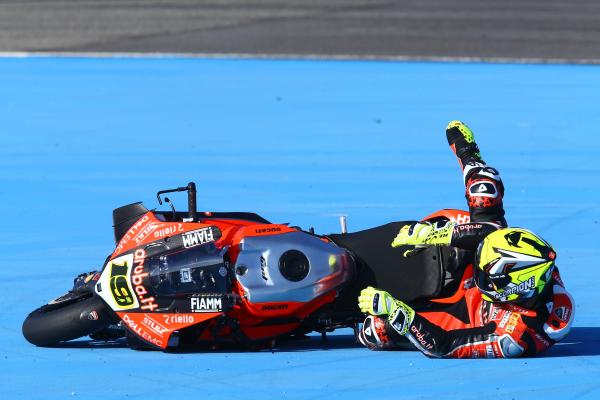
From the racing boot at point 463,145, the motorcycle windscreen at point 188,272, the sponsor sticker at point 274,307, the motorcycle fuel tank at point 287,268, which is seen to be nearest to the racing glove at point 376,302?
the motorcycle fuel tank at point 287,268

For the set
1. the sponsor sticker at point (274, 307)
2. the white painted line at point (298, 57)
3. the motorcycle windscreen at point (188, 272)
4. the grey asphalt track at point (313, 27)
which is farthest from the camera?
the grey asphalt track at point (313, 27)

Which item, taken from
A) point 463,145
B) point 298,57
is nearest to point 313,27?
point 298,57

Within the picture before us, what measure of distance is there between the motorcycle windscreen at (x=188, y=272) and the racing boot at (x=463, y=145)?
6.35 ft

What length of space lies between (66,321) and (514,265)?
268cm

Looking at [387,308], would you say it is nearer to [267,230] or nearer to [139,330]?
[267,230]

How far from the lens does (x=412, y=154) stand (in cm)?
1335

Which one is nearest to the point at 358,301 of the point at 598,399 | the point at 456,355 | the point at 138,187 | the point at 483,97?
the point at 456,355

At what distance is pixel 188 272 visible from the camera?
7.24 m

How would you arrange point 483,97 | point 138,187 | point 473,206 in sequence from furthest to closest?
point 483,97 → point 138,187 → point 473,206

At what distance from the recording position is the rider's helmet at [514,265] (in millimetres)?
7082

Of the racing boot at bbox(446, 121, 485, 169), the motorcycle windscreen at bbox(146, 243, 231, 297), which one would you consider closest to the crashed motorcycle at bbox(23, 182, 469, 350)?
the motorcycle windscreen at bbox(146, 243, 231, 297)

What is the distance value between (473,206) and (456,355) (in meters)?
0.95

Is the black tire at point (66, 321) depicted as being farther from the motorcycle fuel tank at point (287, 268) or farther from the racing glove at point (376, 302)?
the racing glove at point (376, 302)

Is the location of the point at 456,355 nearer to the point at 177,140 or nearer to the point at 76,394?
the point at 76,394
